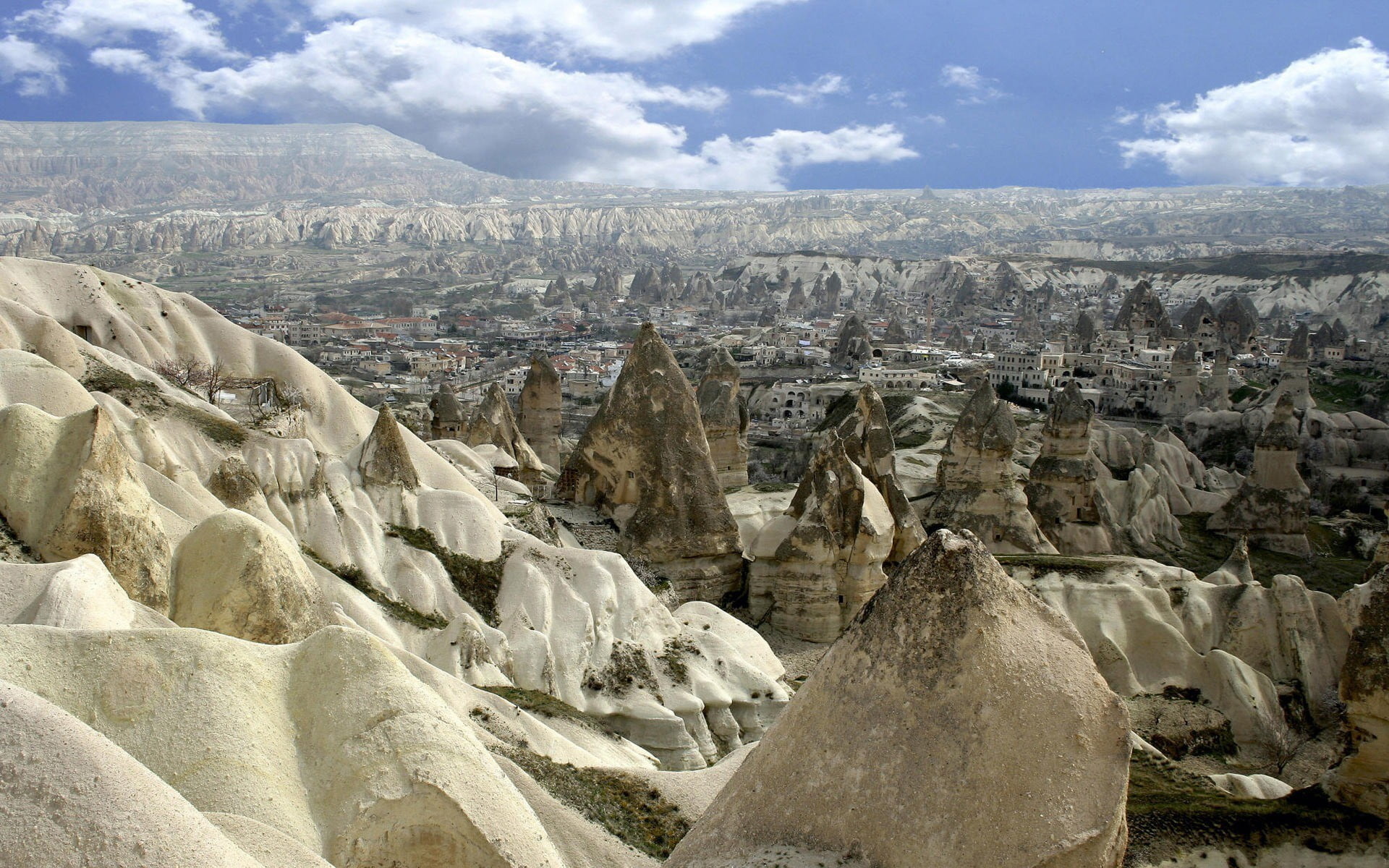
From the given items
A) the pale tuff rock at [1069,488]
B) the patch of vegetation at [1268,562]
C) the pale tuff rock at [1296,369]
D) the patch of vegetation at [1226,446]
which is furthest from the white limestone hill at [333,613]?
the pale tuff rock at [1296,369]

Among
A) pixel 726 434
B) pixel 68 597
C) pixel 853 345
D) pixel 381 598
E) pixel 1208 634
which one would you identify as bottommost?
pixel 853 345

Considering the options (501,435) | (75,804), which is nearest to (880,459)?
(501,435)

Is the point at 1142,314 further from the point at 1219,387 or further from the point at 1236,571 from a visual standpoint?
the point at 1236,571

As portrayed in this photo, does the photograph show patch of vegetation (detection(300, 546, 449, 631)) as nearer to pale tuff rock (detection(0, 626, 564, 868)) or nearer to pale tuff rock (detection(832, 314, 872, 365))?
pale tuff rock (detection(0, 626, 564, 868))

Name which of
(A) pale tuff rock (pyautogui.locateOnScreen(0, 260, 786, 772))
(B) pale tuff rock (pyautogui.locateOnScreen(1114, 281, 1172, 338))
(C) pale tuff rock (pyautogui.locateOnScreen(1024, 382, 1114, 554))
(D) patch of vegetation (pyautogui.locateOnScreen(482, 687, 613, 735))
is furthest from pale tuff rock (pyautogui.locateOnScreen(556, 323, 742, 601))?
(B) pale tuff rock (pyautogui.locateOnScreen(1114, 281, 1172, 338))

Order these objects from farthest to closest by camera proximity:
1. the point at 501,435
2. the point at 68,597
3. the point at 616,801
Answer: the point at 501,435
the point at 616,801
the point at 68,597

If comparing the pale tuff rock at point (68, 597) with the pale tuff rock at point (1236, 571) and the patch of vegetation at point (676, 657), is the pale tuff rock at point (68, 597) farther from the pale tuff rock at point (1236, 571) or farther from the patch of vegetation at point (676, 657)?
the pale tuff rock at point (1236, 571)
